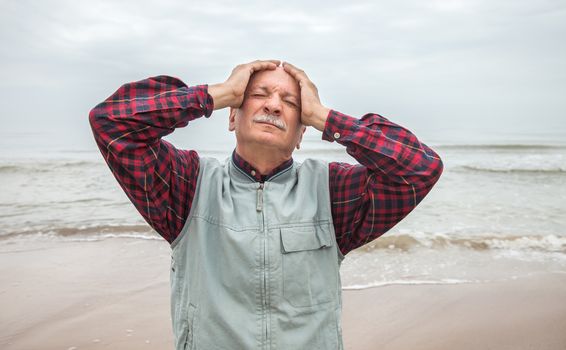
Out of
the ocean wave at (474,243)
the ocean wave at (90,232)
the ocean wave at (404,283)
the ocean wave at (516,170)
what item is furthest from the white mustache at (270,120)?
the ocean wave at (516,170)

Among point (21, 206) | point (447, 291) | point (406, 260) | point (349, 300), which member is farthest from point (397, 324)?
point (21, 206)

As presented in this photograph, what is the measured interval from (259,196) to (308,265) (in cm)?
37

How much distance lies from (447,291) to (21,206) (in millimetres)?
7922

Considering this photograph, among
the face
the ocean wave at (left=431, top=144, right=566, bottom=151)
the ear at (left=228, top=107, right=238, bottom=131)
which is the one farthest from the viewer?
the ocean wave at (left=431, top=144, right=566, bottom=151)

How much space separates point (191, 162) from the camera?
6.98 ft

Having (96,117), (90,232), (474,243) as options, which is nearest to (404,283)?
(474,243)

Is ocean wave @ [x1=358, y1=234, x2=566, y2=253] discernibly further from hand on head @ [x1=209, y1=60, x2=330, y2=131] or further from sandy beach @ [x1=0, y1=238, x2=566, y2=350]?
hand on head @ [x1=209, y1=60, x2=330, y2=131]

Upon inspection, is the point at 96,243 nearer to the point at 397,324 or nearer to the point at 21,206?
the point at 21,206

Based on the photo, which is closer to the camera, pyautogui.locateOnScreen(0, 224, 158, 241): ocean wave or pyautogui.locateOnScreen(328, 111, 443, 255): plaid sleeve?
pyautogui.locateOnScreen(328, 111, 443, 255): plaid sleeve

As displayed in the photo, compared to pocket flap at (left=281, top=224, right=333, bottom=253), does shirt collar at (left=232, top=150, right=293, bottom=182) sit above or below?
above

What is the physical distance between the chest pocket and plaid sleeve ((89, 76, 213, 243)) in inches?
20.4

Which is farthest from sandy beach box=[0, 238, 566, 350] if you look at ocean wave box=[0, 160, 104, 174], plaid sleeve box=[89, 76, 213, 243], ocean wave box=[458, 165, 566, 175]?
ocean wave box=[458, 165, 566, 175]

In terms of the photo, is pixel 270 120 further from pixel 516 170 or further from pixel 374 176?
pixel 516 170

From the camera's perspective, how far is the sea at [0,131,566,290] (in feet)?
17.8
